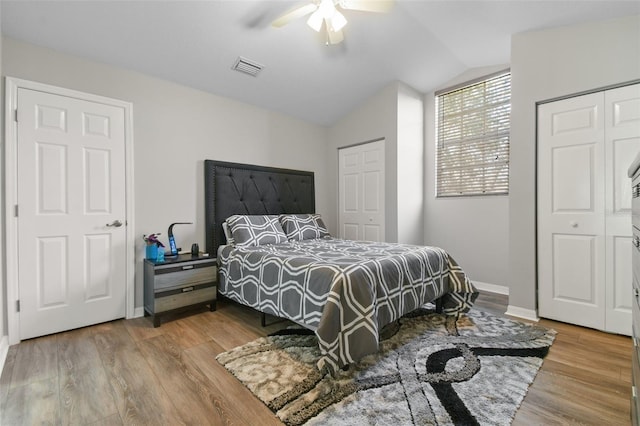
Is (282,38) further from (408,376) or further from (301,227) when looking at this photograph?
(408,376)

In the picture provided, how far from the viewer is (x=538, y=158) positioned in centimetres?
265

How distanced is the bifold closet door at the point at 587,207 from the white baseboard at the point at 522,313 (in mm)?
A: 67

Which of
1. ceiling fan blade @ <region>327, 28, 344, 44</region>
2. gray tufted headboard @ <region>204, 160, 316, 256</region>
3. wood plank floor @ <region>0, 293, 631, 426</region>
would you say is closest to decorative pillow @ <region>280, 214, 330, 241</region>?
gray tufted headboard @ <region>204, 160, 316, 256</region>

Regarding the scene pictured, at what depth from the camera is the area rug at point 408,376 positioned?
4.72 ft

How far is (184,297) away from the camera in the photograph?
8.83ft

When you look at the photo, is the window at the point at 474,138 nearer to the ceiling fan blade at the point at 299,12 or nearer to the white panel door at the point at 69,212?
the ceiling fan blade at the point at 299,12

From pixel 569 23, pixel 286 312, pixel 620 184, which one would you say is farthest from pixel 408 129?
pixel 286 312

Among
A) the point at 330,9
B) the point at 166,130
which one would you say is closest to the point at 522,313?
the point at 330,9

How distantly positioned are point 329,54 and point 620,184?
2827 millimetres

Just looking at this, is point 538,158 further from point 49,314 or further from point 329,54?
point 49,314

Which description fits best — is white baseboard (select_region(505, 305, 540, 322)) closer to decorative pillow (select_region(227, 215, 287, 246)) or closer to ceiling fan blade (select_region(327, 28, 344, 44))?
decorative pillow (select_region(227, 215, 287, 246))

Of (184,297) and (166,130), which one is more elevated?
(166,130)

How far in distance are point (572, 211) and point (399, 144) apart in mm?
1891

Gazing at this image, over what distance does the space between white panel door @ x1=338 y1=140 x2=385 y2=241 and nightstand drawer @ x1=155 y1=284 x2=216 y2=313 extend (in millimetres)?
2142
